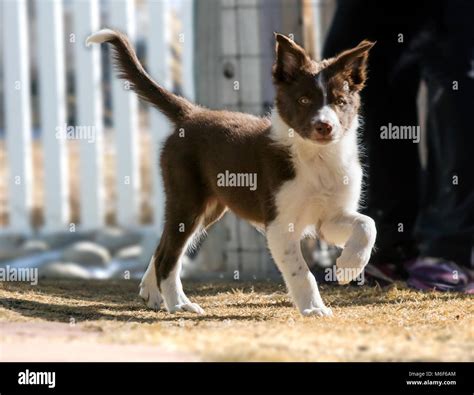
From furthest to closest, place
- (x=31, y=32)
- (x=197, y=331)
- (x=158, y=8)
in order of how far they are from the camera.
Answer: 1. (x=31, y=32)
2. (x=158, y=8)
3. (x=197, y=331)

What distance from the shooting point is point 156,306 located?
530 centimetres

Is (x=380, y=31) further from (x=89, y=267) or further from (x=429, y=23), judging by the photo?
(x=89, y=267)

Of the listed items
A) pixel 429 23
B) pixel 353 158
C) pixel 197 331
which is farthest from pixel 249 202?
pixel 429 23

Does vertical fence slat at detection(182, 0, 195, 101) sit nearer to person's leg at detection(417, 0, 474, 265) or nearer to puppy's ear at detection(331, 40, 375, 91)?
person's leg at detection(417, 0, 474, 265)

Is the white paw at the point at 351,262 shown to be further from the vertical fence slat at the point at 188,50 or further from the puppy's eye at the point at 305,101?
the vertical fence slat at the point at 188,50

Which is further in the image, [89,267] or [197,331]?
[89,267]

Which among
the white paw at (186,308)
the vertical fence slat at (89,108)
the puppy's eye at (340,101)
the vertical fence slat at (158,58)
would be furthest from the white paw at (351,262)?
the vertical fence slat at (89,108)

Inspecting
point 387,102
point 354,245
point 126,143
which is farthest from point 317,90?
point 126,143

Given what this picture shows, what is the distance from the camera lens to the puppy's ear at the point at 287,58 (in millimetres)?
4867

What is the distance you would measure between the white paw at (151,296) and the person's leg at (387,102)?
4.99 feet

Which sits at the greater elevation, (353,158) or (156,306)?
(353,158)

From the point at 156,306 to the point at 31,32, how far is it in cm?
841

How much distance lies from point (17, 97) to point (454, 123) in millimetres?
4107
